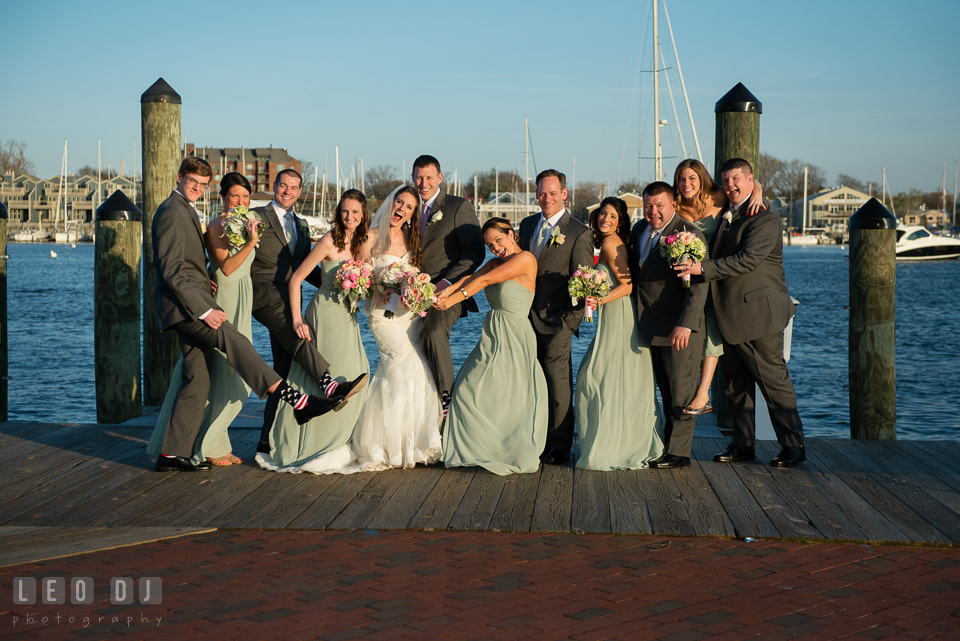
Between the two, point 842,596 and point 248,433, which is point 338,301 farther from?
point 842,596

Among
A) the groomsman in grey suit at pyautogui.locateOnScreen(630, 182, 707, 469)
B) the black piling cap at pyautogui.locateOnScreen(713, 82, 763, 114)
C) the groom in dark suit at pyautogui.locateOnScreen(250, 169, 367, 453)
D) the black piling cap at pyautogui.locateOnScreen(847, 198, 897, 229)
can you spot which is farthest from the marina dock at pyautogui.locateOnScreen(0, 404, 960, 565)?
the black piling cap at pyautogui.locateOnScreen(713, 82, 763, 114)

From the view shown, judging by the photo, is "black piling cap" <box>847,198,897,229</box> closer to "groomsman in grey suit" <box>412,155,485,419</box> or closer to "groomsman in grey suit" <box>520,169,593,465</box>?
"groomsman in grey suit" <box>520,169,593,465</box>

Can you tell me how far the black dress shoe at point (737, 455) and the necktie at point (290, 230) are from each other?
11.6ft

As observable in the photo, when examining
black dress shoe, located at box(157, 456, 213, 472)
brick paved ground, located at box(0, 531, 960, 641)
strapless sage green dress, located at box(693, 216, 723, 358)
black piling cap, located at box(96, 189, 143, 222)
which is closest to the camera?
brick paved ground, located at box(0, 531, 960, 641)

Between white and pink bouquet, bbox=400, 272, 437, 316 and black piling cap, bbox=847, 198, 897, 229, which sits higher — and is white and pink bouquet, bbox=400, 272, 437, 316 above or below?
below

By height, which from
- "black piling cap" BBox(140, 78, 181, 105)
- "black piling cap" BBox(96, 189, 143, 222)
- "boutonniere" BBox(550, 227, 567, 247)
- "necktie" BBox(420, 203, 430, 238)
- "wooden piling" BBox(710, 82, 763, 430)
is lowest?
"boutonniere" BBox(550, 227, 567, 247)

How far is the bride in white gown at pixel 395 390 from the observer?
611 cm

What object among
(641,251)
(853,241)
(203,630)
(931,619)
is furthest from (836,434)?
(203,630)

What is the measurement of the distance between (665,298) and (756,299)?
0.62m

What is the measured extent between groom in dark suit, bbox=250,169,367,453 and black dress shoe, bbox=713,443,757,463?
3077 millimetres

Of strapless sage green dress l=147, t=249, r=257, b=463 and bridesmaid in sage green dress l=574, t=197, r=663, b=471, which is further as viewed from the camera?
strapless sage green dress l=147, t=249, r=257, b=463

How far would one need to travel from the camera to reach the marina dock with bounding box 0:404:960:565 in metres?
4.81

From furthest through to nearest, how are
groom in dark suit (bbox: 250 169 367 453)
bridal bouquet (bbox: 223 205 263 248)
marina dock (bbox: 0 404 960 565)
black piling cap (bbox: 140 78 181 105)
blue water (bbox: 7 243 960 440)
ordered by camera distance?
blue water (bbox: 7 243 960 440)
black piling cap (bbox: 140 78 181 105)
groom in dark suit (bbox: 250 169 367 453)
bridal bouquet (bbox: 223 205 263 248)
marina dock (bbox: 0 404 960 565)

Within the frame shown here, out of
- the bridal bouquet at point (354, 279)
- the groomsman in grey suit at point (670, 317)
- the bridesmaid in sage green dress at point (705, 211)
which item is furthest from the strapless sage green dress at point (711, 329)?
the bridal bouquet at point (354, 279)
